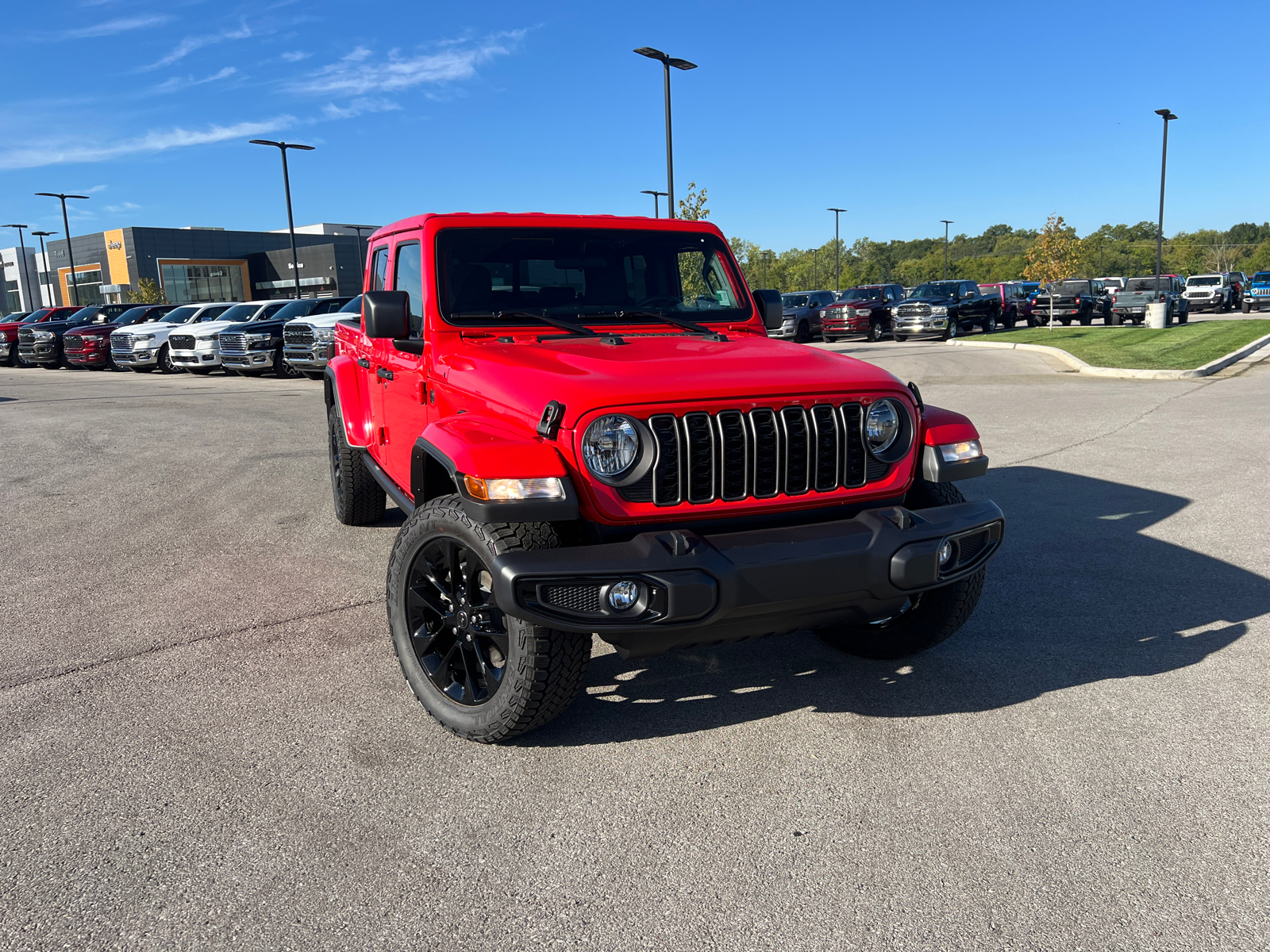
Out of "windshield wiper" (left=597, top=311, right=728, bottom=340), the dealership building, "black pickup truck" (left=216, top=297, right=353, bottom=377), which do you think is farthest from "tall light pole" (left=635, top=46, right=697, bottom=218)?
the dealership building

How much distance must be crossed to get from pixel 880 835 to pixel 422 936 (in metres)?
1.36

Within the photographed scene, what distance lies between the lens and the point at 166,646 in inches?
185

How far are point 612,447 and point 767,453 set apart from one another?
1.83ft

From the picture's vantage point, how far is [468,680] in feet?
11.8

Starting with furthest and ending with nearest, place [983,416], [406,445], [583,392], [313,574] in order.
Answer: [983,416] < [313,574] < [406,445] < [583,392]

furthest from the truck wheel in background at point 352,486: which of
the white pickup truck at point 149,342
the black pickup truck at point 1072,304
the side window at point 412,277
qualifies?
the black pickup truck at point 1072,304

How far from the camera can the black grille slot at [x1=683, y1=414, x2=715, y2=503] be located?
11.0ft

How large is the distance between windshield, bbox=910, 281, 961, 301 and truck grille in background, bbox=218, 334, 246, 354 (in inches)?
773

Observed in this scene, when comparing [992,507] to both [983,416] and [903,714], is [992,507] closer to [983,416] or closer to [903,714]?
[903,714]

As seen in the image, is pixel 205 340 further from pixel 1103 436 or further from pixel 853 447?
pixel 853 447

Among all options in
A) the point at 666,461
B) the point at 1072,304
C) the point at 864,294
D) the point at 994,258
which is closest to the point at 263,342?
the point at 864,294

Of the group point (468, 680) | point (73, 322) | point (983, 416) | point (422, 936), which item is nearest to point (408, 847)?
point (422, 936)

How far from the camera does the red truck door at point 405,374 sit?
4.58 meters

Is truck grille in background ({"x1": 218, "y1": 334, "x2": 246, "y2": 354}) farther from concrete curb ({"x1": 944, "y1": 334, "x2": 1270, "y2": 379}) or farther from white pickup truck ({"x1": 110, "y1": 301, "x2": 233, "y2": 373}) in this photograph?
concrete curb ({"x1": 944, "y1": 334, "x2": 1270, "y2": 379})
